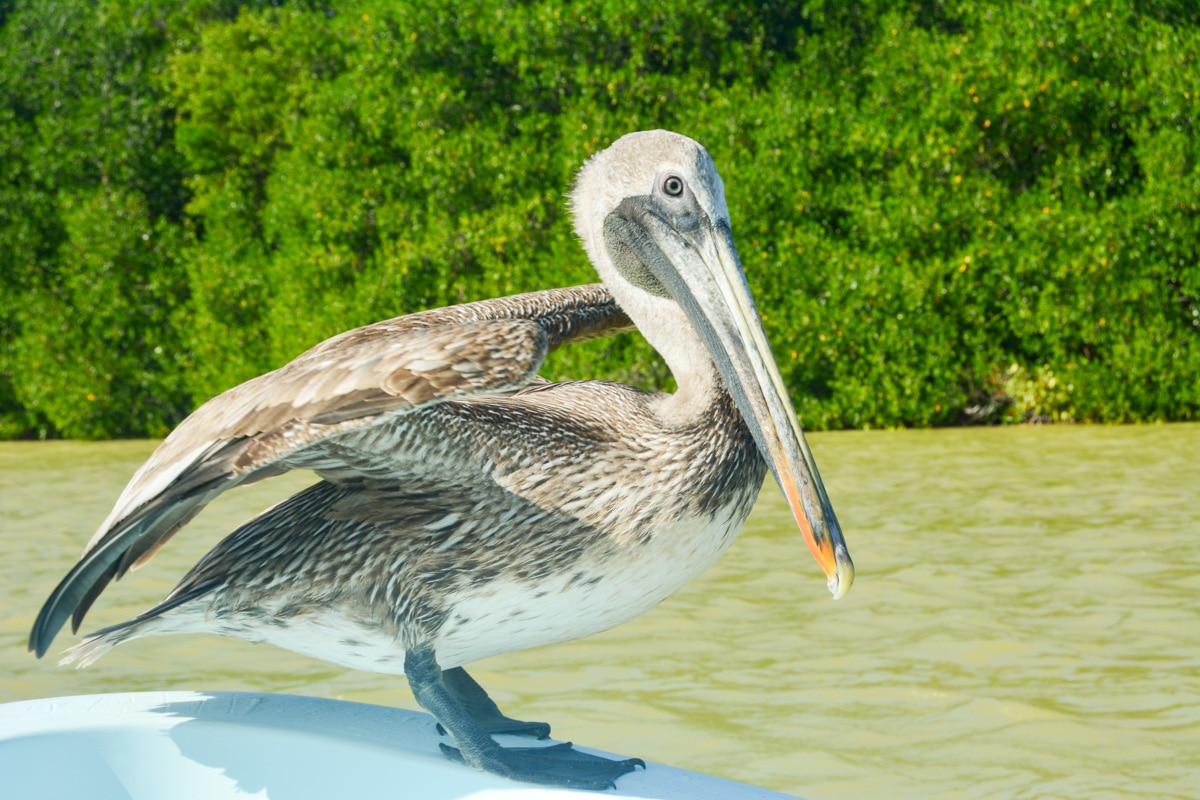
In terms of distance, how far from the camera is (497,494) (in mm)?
2373

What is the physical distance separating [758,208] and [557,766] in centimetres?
1042

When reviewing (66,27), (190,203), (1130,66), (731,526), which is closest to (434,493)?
(731,526)

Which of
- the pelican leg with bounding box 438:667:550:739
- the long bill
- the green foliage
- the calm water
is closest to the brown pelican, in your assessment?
the long bill

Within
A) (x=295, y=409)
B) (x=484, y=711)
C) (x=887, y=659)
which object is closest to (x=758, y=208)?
(x=887, y=659)

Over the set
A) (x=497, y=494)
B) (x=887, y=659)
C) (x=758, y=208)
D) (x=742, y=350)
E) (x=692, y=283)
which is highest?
(x=692, y=283)

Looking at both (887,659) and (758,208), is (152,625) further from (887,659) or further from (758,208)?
(758,208)

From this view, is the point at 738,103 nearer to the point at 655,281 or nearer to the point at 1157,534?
the point at 1157,534

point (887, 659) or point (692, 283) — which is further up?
point (692, 283)

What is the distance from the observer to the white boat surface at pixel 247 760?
7.78 ft

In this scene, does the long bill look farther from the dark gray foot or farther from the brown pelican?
the dark gray foot

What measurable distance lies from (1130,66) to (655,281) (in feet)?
37.3

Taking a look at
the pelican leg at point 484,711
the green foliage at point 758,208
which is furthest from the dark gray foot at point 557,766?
the green foliage at point 758,208

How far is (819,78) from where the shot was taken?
13.7 meters

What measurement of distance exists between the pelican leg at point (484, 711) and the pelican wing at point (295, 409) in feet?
2.23
